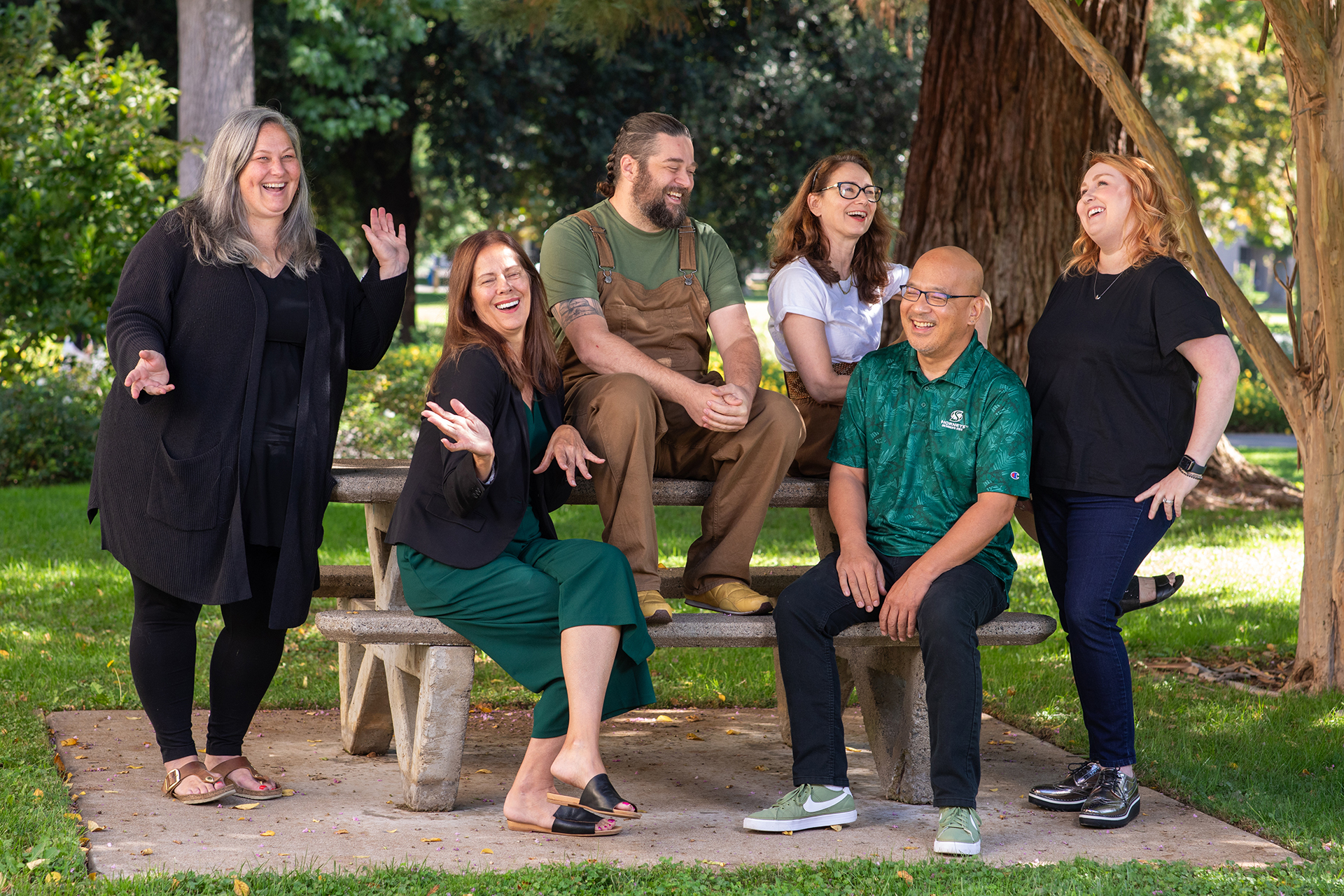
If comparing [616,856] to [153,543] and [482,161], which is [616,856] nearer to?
[153,543]

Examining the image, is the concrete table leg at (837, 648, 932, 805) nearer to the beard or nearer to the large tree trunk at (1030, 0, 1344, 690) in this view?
the beard

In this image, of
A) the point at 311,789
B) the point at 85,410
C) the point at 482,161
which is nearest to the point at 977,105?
the point at 311,789

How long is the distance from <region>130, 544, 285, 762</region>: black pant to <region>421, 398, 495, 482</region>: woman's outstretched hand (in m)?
0.75

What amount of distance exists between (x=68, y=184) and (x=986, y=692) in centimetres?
822

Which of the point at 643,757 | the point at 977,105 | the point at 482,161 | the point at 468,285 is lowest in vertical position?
the point at 643,757

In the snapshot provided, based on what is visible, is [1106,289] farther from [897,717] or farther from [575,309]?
[575,309]

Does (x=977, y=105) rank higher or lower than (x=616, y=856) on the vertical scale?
higher

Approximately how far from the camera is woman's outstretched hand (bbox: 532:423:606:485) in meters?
3.84

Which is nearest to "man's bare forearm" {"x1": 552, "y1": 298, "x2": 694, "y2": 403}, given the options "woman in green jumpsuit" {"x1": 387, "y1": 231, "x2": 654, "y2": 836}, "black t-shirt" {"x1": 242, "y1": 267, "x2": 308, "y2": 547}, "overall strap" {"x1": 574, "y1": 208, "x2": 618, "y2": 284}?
"overall strap" {"x1": 574, "y1": 208, "x2": 618, "y2": 284}

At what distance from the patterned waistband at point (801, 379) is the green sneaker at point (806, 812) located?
1.43 m

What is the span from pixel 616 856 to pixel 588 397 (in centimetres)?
139

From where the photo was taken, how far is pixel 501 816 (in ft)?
12.7

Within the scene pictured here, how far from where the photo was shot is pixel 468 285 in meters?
3.98

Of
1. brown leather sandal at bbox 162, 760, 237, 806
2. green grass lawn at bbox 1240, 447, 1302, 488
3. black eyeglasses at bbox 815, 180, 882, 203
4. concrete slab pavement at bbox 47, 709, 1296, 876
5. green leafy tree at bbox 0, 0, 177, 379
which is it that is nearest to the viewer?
concrete slab pavement at bbox 47, 709, 1296, 876
